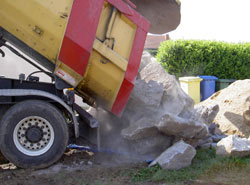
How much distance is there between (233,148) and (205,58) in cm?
819

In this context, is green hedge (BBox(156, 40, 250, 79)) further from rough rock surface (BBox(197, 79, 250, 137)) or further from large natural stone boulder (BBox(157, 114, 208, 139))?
large natural stone boulder (BBox(157, 114, 208, 139))

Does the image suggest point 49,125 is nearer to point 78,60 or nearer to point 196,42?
point 78,60

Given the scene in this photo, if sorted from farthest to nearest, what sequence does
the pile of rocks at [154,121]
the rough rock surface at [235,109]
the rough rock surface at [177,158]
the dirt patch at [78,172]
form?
the rough rock surface at [235,109]
the pile of rocks at [154,121]
the rough rock surface at [177,158]
the dirt patch at [78,172]

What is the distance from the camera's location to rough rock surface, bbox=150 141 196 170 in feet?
13.6

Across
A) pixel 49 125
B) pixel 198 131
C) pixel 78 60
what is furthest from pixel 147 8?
pixel 49 125

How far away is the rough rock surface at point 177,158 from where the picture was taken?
4.14 m

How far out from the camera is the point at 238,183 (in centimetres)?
381

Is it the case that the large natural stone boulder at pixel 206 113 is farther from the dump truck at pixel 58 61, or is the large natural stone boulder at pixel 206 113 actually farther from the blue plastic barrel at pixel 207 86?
the blue plastic barrel at pixel 207 86

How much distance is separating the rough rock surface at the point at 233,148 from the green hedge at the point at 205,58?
734cm

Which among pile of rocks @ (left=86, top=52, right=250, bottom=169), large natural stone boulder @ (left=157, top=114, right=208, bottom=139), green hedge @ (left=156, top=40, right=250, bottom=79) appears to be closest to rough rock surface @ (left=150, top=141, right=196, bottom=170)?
pile of rocks @ (left=86, top=52, right=250, bottom=169)

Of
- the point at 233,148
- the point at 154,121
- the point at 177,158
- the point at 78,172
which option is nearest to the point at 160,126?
the point at 154,121

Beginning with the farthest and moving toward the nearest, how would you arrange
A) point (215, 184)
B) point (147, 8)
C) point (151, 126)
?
1. point (147, 8)
2. point (151, 126)
3. point (215, 184)

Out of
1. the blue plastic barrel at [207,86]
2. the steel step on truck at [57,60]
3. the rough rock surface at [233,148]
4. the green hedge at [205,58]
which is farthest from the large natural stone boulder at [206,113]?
the green hedge at [205,58]

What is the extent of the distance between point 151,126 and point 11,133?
2166 millimetres
